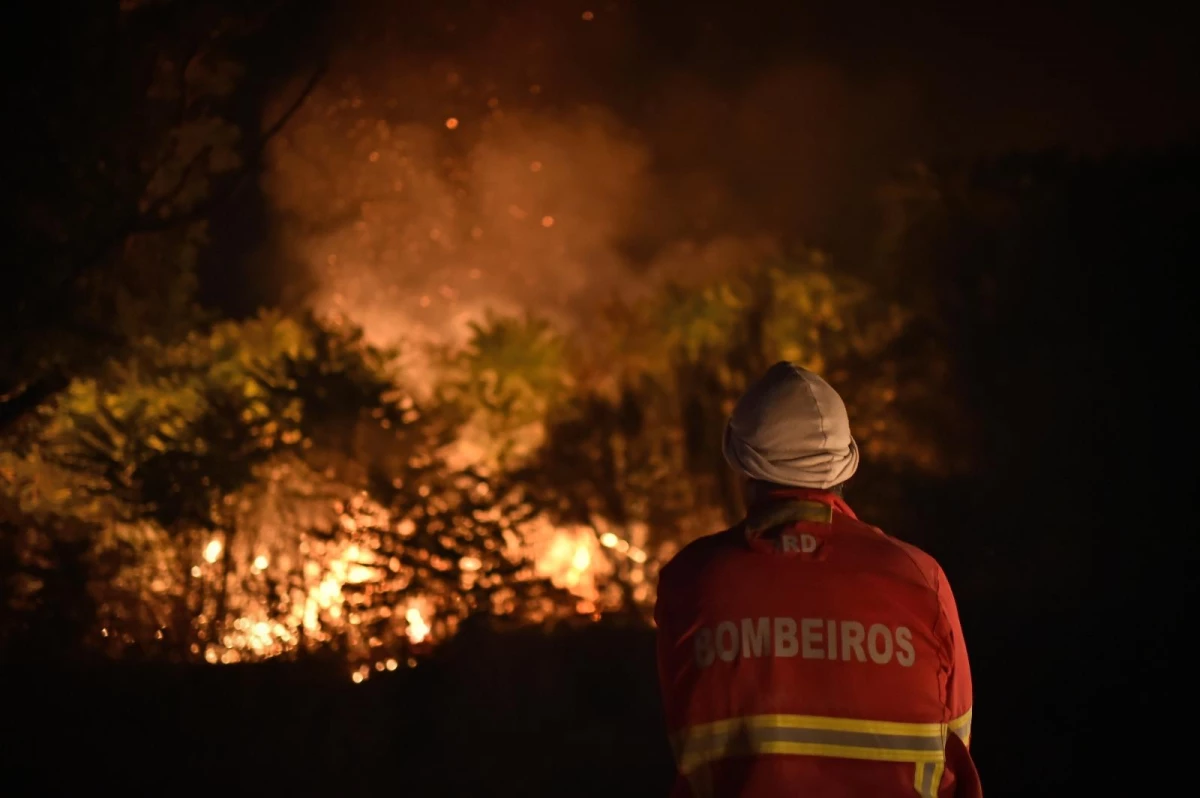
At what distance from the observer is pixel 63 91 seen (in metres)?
5.64

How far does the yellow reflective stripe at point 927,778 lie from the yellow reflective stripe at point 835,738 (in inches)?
0.4

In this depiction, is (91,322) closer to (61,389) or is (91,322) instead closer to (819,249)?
(61,389)

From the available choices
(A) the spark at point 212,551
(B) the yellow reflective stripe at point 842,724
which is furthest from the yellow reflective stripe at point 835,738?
(A) the spark at point 212,551

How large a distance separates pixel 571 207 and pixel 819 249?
1838 millimetres

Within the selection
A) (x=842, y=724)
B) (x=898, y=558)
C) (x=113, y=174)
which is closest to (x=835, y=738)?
(x=842, y=724)

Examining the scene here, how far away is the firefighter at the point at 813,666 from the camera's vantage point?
1.80 metres

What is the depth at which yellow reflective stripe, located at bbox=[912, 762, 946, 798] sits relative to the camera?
5.91 ft

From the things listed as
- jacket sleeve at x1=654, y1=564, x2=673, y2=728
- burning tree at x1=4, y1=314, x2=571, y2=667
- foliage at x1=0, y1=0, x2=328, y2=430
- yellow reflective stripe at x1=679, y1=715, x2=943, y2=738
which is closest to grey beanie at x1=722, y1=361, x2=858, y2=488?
jacket sleeve at x1=654, y1=564, x2=673, y2=728

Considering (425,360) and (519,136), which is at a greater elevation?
(519,136)

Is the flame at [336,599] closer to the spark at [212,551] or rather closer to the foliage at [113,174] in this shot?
the spark at [212,551]

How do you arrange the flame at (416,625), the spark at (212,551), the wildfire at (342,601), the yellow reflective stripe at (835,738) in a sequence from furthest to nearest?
the spark at (212,551), the flame at (416,625), the wildfire at (342,601), the yellow reflective stripe at (835,738)

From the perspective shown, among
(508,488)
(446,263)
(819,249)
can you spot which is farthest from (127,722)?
(819,249)

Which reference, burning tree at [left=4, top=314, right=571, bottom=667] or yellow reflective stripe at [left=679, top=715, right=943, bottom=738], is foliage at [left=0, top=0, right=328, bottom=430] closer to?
burning tree at [left=4, top=314, right=571, bottom=667]

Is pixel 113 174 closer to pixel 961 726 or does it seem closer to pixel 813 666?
pixel 813 666
